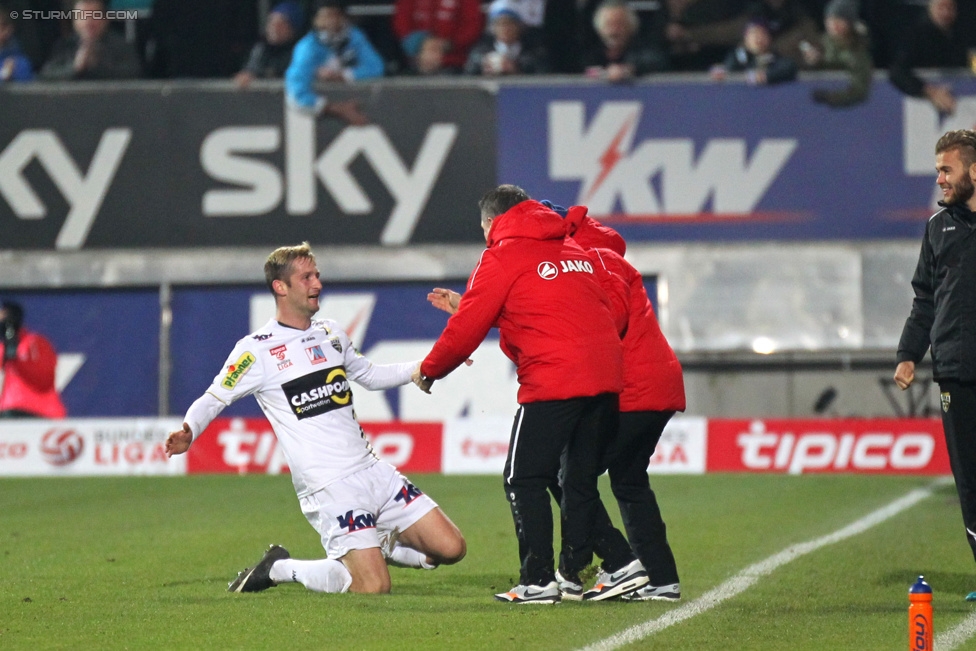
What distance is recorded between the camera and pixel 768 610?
702cm

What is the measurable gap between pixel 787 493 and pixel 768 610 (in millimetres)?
6348

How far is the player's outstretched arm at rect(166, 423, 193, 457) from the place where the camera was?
23.6ft

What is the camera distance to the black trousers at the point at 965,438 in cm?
717

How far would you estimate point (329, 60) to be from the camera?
17.2 meters

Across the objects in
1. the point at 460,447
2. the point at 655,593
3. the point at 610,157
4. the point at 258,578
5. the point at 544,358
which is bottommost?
the point at 460,447

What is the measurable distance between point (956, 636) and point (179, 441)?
3599mm

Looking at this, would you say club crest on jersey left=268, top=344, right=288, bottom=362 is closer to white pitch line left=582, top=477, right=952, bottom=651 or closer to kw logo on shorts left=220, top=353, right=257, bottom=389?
kw logo on shorts left=220, top=353, right=257, bottom=389

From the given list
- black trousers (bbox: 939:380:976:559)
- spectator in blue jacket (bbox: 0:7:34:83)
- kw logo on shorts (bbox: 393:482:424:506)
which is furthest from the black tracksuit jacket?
spectator in blue jacket (bbox: 0:7:34:83)

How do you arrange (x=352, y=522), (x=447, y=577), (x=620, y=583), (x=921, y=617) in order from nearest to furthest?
(x=921, y=617)
(x=620, y=583)
(x=352, y=522)
(x=447, y=577)

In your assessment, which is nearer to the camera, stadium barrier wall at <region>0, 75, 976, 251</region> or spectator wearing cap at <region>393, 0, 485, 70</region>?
stadium barrier wall at <region>0, 75, 976, 251</region>

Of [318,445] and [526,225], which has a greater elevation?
[526,225]

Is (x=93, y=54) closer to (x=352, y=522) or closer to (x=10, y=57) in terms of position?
(x=10, y=57)

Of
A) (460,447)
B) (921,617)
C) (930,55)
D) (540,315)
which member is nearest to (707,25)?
(930,55)

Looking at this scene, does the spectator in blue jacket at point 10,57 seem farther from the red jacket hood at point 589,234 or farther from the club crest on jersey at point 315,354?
the red jacket hood at point 589,234
